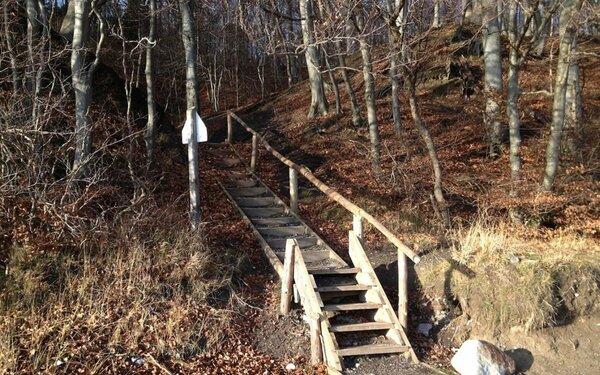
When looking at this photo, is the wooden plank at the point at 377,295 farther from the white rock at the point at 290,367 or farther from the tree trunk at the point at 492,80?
the tree trunk at the point at 492,80

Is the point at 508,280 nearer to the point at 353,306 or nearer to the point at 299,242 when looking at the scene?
the point at 353,306

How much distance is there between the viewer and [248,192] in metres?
13.0

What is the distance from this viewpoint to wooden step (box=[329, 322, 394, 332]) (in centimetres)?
723

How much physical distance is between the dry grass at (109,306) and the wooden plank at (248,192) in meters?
4.76

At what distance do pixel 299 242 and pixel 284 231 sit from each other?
0.66 metres

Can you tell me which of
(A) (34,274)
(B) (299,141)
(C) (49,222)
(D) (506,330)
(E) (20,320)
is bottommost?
(D) (506,330)

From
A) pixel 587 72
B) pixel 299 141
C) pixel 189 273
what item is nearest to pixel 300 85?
pixel 299 141

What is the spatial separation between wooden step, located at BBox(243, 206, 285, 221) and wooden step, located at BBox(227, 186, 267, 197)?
1055 mm

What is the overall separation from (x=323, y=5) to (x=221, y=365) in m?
8.40

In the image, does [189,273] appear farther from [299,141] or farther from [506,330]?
[299,141]

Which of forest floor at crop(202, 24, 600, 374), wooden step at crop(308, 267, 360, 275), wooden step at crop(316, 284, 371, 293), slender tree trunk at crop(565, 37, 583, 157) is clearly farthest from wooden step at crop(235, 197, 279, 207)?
slender tree trunk at crop(565, 37, 583, 157)

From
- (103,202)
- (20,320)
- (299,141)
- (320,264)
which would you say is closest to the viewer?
(20,320)

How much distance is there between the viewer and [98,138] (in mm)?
12156

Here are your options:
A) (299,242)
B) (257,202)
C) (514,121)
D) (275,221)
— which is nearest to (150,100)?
(257,202)
